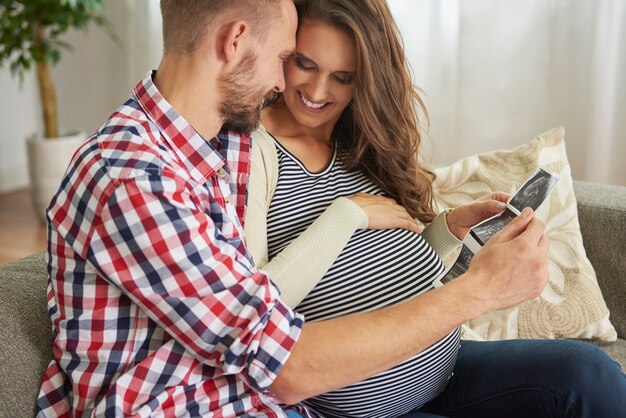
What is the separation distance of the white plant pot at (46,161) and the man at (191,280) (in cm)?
251

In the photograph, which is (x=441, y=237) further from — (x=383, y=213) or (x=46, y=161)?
(x=46, y=161)

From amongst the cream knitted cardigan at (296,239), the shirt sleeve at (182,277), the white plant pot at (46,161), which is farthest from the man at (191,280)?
the white plant pot at (46,161)

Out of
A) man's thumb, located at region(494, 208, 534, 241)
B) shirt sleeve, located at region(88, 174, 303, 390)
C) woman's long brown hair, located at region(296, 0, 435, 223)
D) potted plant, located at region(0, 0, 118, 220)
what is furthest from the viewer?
potted plant, located at region(0, 0, 118, 220)

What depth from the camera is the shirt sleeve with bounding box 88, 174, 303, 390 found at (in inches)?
43.2

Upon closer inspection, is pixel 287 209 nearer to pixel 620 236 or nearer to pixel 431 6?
A: pixel 620 236

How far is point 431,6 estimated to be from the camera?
10.6ft

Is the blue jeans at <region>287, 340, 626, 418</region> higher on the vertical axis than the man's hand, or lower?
lower

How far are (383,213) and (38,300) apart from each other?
0.63 meters

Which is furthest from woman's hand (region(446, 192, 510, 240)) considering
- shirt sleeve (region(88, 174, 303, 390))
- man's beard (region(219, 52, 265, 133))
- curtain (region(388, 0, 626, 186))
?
curtain (region(388, 0, 626, 186))

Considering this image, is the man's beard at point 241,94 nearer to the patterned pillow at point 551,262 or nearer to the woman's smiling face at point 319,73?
the woman's smiling face at point 319,73

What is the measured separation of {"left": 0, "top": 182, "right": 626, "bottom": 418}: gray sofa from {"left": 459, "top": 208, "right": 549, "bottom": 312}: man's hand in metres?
0.63

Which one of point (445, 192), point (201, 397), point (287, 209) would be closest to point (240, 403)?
point (201, 397)

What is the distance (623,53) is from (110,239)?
2.38 metres

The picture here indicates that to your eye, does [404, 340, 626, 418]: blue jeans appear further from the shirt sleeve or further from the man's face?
the man's face
